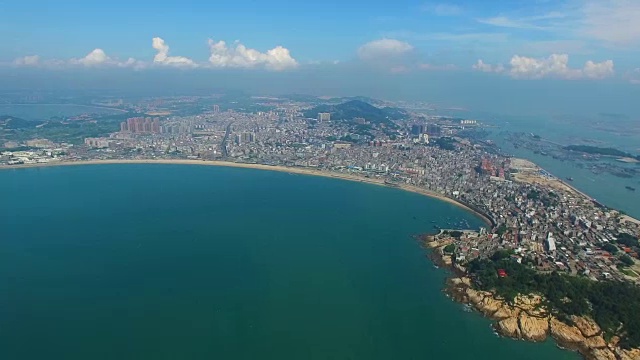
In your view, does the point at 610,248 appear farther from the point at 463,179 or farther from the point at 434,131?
the point at 434,131

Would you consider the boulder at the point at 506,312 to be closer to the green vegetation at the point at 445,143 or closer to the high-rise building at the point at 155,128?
→ the green vegetation at the point at 445,143

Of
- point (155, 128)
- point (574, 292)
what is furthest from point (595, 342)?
point (155, 128)

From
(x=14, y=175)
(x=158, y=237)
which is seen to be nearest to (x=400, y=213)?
(x=158, y=237)

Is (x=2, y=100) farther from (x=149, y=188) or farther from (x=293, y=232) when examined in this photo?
(x=293, y=232)

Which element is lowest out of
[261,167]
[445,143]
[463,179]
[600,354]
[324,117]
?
[600,354]

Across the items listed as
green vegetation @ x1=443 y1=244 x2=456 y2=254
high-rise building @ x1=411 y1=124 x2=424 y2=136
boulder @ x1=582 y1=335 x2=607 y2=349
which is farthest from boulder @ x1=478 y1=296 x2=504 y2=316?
high-rise building @ x1=411 y1=124 x2=424 y2=136

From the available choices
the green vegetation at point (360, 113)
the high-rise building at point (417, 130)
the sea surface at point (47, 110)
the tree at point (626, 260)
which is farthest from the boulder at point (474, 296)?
the sea surface at point (47, 110)
